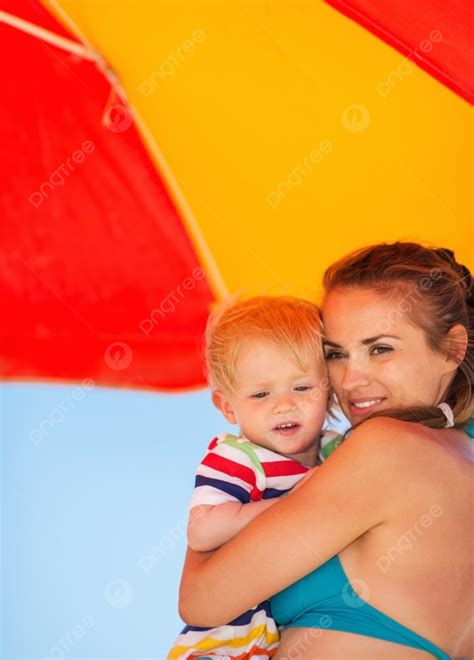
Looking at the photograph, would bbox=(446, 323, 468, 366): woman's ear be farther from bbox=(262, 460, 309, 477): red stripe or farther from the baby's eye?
bbox=(262, 460, 309, 477): red stripe

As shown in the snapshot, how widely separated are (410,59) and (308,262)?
78cm

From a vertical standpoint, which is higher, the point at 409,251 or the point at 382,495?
the point at 409,251

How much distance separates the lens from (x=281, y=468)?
1.57m

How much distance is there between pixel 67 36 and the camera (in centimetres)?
253

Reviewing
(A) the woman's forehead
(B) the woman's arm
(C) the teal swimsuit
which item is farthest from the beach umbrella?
(C) the teal swimsuit

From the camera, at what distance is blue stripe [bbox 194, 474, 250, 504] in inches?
59.0

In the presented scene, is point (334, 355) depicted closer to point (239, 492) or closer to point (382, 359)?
point (382, 359)

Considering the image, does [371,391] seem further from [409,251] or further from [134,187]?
[134,187]

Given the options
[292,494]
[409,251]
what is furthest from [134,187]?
[292,494]

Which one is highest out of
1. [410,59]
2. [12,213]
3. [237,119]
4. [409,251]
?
[12,213]

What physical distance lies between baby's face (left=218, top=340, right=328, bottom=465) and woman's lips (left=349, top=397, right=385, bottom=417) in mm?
96

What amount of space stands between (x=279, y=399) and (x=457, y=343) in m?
0.32

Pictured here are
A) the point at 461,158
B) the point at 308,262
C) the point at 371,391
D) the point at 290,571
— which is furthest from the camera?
the point at 308,262

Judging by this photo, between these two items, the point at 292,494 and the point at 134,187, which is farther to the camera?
the point at 134,187
